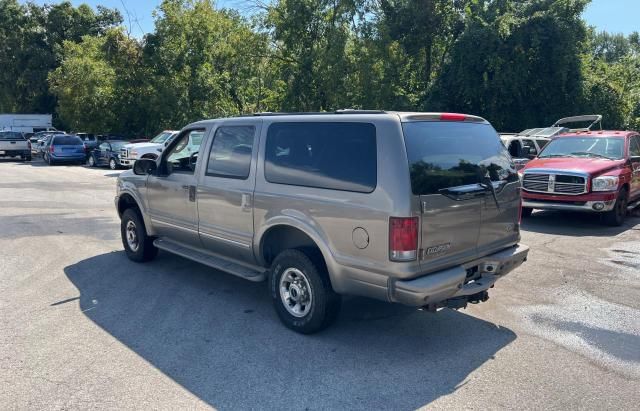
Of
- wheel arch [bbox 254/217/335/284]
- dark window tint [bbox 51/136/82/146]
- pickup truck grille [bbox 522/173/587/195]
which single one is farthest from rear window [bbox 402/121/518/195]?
dark window tint [bbox 51/136/82/146]

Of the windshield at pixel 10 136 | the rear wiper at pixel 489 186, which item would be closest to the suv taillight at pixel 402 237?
the rear wiper at pixel 489 186

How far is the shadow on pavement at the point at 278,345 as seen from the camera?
3842mm

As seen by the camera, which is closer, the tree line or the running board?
the running board

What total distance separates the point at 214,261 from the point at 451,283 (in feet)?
8.91

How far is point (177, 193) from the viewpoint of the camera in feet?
20.6

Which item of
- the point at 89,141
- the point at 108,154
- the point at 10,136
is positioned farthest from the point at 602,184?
the point at 10,136

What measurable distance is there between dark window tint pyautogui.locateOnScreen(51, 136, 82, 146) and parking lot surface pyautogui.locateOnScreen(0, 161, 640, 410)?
891 inches

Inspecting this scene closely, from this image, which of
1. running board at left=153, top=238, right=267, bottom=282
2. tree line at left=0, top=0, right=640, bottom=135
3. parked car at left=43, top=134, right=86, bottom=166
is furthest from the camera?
parked car at left=43, top=134, right=86, bottom=166

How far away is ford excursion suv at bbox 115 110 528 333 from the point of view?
4.19 m

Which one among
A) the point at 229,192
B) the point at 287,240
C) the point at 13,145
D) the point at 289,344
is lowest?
the point at 289,344

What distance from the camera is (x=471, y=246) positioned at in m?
4.71

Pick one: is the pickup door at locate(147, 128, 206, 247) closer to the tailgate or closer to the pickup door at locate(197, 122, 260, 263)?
the pickup door at locate(197, 122, 260, 263)

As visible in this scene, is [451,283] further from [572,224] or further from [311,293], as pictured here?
[572,224]

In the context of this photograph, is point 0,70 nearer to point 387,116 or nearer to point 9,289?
point 9,289
